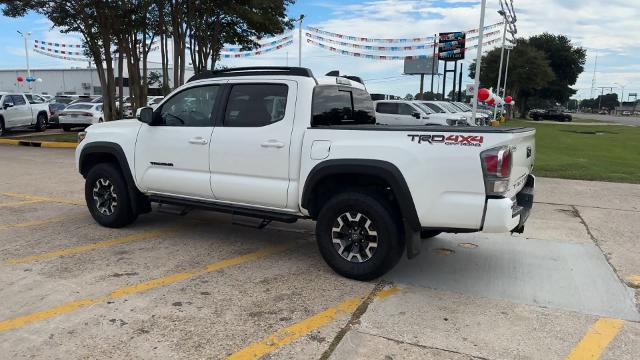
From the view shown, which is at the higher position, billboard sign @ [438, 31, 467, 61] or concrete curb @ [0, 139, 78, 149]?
billboard sign @ [438, 31, 467, 61]

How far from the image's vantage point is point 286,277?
4.79 meters

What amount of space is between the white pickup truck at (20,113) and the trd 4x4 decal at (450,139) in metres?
20.3

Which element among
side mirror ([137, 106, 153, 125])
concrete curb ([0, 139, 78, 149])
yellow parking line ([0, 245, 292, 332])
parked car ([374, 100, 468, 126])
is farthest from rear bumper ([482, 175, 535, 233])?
parked car ([374, 100, 468, 126])

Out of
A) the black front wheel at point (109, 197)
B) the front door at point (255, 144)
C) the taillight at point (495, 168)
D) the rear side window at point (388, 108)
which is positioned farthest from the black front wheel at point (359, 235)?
the rear side window at point (388, 108)

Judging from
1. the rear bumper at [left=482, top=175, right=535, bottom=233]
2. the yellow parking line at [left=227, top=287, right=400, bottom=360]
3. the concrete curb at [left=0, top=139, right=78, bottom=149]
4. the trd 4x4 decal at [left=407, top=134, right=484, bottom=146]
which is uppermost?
the trd 4x4 decal at [left=407, top=134, right=484, bottom=146]

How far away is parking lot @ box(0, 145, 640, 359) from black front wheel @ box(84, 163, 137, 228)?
Answer: 0.16 meters

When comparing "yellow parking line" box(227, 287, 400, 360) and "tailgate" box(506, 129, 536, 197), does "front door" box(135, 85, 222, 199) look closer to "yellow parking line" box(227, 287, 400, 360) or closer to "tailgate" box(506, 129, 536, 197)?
"yellow parking line" box(227, 287, 400, 360)

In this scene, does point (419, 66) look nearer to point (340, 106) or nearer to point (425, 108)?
point (425, 108)

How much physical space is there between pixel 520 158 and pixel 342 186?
5.25 ft

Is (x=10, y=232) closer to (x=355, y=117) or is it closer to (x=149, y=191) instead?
(x=149, y=191)

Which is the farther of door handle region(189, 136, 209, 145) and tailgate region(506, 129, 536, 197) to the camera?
door handle region(189, 136, 209, 145)

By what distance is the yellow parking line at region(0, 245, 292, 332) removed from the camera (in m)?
3.76

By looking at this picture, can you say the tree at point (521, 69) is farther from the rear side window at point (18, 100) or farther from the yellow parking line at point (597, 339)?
the yellow parking line at point (597, 339)

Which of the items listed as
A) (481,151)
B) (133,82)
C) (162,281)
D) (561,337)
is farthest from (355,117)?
(133,82)
